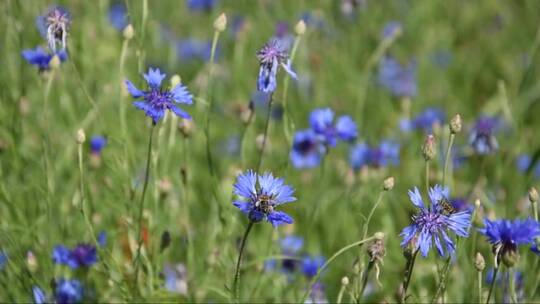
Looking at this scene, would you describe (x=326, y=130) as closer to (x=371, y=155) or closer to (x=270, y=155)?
(x=371, y=155)

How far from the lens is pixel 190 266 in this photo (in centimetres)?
204

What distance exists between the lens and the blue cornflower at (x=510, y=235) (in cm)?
140

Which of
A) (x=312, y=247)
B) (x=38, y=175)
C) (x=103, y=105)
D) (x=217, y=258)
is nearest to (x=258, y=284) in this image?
(x=217, y=258)

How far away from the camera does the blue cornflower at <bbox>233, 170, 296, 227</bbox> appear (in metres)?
1.46

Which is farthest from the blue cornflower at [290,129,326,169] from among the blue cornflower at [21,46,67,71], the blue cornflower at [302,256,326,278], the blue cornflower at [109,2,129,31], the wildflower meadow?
the blue cornflower at [109,2,129,31]

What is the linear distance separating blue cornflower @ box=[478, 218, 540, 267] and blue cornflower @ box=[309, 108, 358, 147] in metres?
0.84

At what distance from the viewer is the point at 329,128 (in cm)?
229

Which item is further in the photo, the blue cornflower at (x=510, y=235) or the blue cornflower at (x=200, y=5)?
the blue cornflower at (x=200, y=5)

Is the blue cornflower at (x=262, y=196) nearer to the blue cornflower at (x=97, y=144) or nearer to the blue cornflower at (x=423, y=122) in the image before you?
the blue cornflower at (x=97, y=144)

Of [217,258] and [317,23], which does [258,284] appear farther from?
[317,23]

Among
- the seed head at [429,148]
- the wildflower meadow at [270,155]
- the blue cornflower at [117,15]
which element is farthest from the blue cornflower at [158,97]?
the blue cornflower at [117,15]

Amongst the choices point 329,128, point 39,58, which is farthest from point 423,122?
point 39,58

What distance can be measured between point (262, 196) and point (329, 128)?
2.79 ft

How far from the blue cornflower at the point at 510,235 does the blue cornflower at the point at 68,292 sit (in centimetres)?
100
